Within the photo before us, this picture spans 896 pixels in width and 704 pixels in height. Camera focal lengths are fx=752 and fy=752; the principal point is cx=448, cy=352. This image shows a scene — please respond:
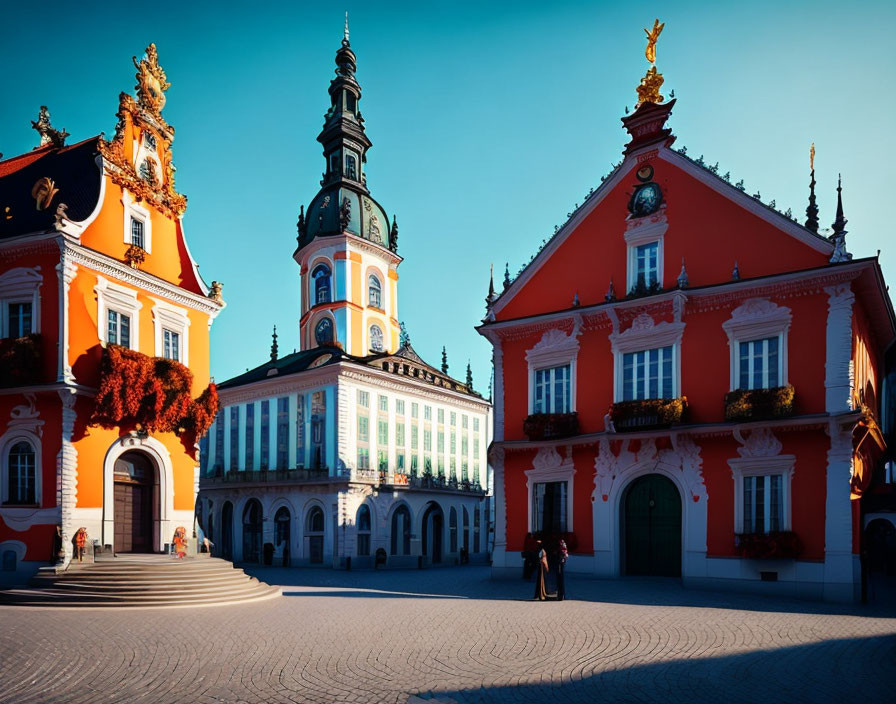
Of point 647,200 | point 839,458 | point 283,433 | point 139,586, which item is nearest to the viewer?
point 139,586

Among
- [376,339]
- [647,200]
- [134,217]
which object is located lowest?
[376,339]

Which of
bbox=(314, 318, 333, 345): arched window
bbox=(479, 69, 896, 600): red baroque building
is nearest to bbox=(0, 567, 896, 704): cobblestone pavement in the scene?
bbox=(479, 69, 896, 600): red baroque building

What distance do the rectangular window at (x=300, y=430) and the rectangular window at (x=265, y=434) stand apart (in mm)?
2644

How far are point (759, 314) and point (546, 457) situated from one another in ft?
29.7

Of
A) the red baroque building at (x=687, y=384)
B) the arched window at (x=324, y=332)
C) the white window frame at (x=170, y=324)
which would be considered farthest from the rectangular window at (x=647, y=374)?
the arched window at (x=324, y=332)

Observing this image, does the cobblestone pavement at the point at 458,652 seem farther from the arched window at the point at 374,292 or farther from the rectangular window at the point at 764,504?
the arched window at the point at 374,292

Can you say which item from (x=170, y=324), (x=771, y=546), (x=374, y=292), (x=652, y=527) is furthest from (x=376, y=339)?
(x=771, y=546)

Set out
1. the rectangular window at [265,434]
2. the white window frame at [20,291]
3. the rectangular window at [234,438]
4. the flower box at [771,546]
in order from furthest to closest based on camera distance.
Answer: the rectangular window at [234,438] → the rectangular window at [265,434] → the white window frame at [20,291] → the flower box at [771,546]

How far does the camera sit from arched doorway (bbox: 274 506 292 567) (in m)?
44.5

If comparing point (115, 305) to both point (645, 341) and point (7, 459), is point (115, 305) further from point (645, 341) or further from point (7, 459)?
point (645, 341)

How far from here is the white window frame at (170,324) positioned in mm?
27672

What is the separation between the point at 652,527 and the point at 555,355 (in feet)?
23.3

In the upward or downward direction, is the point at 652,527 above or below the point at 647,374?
below

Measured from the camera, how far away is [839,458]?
72.6ft
